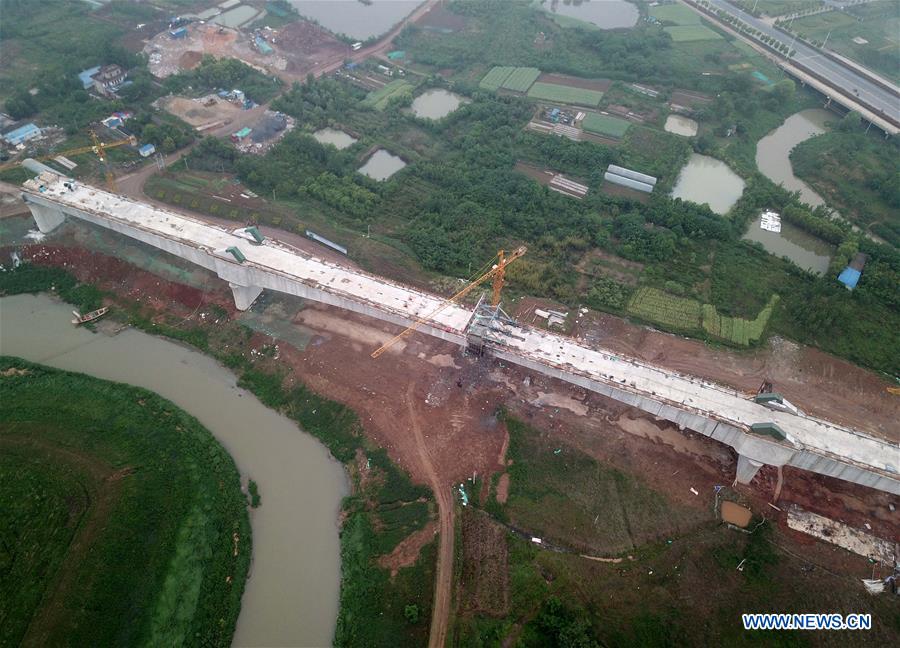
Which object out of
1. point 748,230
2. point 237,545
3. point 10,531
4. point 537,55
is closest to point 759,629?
point 237,545

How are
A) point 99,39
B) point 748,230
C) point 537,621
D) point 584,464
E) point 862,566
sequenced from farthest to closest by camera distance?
point 99,39 → point 748,230 → point 584,464 → point 862,566 → point 537,621

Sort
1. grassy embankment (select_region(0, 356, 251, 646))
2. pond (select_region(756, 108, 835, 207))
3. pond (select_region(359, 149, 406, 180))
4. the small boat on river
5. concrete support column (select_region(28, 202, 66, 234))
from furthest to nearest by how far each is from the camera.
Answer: pond (select_region(756, 108, 835, 207)) → pond (select_region(359, 149, 406, 180)) → concrete support column (select_region(28, 202, 66, 234)) → the small boat on river → grassy embankment (select_region(0, 356, 251, 646))

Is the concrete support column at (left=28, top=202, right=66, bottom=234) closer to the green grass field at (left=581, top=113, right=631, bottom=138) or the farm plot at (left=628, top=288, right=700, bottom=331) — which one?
the farm plot at (left=628, top=288, right=700, bottom=331)

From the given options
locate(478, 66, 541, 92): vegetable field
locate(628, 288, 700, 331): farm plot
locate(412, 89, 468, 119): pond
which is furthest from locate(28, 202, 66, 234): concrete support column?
locate(478, 66, 541, 92): vegetable field

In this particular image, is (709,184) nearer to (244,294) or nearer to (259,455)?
(244,294)

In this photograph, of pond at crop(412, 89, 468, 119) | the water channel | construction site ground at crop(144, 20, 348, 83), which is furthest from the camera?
construction site ground at crop(144, 20, 348, 83)

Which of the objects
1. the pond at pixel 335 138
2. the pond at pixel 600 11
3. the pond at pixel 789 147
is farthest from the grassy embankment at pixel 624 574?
the pond at pixel 600 11

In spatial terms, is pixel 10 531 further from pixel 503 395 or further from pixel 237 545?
pixel 503 395
